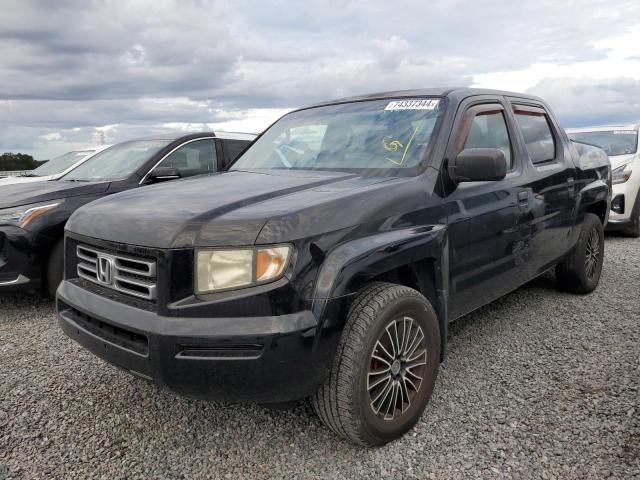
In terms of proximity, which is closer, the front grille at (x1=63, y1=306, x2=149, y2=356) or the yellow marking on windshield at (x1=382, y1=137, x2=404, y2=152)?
the front grille at (x1=63, y1=306, x2=149, y2=356)

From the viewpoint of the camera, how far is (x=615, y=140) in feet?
27.7

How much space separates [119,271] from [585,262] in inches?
160

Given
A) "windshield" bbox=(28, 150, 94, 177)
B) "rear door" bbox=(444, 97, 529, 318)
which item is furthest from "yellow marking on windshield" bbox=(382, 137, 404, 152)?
"windshield" bbox=(28, 150, 94, 177)

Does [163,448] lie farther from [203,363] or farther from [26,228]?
[26,228]

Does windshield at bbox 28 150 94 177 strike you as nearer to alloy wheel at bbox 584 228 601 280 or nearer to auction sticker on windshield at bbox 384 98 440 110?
auction sticker on windshield at bbox 384 98 440 110

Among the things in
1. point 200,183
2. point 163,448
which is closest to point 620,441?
point 163,448

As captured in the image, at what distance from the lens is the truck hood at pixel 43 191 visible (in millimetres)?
4676

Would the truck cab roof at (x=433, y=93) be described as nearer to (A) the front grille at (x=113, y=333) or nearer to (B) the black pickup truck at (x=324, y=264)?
(B) the black pickup truck at (x=324, y=264)

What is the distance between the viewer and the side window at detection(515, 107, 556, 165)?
393 centimetres

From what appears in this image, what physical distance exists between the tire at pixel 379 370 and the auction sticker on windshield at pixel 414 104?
128cm

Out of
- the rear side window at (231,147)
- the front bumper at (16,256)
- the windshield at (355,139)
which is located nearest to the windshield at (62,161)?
the rear side window at (231,147)

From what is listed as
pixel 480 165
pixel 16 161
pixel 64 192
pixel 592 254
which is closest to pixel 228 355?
pixel 480 165

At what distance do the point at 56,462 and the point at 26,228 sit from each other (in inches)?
106

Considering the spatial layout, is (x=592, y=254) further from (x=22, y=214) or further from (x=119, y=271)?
(x=22, y=214)
